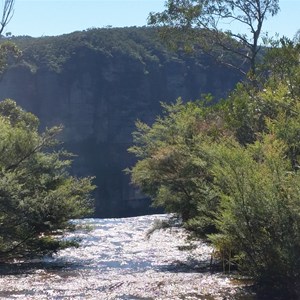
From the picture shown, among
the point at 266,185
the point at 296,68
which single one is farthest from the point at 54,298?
the point at 296,68

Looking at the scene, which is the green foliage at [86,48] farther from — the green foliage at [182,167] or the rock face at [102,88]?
the green foliage at [182,167]

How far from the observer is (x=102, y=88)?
8106 cm

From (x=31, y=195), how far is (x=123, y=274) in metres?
3.24

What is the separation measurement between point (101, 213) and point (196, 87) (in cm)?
2641

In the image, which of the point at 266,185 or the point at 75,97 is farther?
the point at 75,97

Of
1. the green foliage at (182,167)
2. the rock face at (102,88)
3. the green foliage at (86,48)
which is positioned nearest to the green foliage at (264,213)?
the green foliage at (182,167)

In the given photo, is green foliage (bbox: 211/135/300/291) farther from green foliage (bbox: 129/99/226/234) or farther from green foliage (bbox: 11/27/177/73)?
green foliage (bbox: 11/27/177/73)

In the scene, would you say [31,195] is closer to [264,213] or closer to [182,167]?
[182,167]

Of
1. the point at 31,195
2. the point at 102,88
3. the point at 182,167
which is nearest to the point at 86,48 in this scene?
the point at 102,88

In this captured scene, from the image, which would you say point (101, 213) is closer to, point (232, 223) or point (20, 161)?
point (20, 161)

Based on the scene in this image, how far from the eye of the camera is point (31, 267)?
12711mm

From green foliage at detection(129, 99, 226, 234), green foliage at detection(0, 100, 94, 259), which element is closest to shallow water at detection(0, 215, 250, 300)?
green foliage at detection(0, 100, 94, 259)

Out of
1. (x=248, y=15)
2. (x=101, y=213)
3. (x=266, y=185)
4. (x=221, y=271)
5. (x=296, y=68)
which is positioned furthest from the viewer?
(x=101, y=213)

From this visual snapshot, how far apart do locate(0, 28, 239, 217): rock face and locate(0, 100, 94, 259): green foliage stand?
55.6 meters
